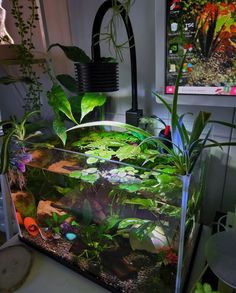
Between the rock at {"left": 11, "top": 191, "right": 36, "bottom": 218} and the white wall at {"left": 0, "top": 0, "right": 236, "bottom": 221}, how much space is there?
1.42ft

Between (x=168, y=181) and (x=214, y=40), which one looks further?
(x=214, y=40)

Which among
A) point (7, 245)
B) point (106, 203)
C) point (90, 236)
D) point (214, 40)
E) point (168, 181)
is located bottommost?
point (7, 245)

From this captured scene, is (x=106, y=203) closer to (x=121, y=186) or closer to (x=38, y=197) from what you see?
(x=121, y=186)

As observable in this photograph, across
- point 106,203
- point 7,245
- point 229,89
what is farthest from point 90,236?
point 229,89

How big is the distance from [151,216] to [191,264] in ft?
0.81

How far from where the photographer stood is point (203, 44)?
0.60m

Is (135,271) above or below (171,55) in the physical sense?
below

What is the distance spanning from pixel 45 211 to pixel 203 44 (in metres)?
0.68

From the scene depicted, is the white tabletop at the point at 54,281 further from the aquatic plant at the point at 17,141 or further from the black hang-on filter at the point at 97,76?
the black hang-on filter at the point at 97,76

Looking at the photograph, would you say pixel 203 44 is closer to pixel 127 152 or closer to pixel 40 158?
pixel 127 152

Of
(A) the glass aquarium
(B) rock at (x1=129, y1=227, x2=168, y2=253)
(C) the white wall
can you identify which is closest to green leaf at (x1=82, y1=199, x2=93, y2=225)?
(A) the glass aquarium

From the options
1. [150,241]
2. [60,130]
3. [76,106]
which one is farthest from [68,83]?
[150,241]

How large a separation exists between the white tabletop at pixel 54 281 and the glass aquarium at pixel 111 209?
0.07ft

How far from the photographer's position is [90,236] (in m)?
0.62
